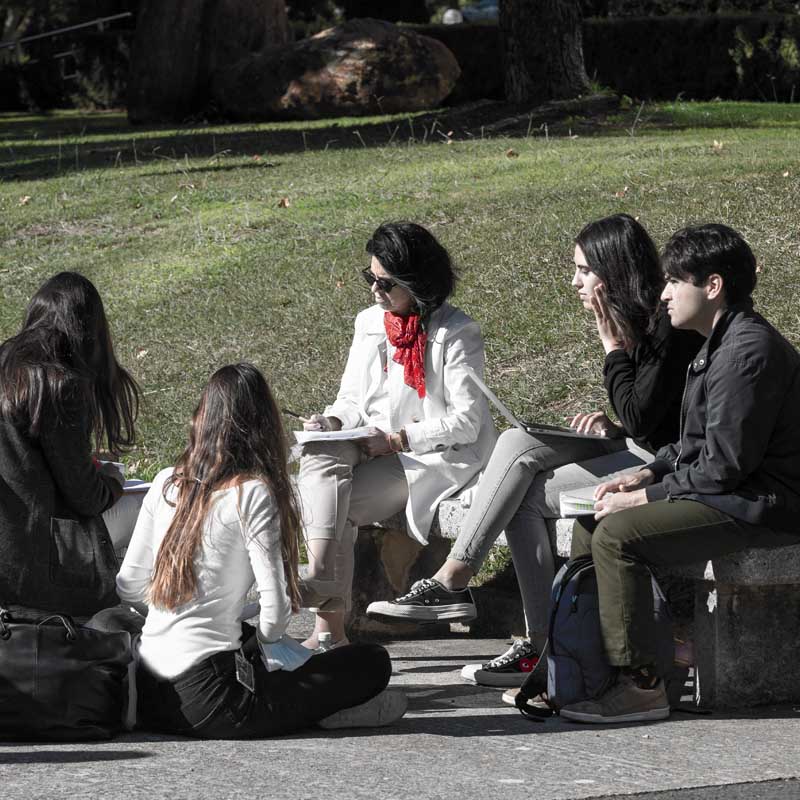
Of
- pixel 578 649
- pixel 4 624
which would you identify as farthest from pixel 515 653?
pixel 4 624

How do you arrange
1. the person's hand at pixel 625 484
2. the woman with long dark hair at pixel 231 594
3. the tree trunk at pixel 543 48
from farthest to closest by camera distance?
the tree trunk at pixel 543 48
the person's hand at pixel 625 484
the woman with long dark hair at pixel 231 594

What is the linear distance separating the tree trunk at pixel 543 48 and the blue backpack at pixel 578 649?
12722mm

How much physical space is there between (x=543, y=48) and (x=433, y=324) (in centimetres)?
1157

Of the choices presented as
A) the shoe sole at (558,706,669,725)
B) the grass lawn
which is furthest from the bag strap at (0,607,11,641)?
the grass lawn

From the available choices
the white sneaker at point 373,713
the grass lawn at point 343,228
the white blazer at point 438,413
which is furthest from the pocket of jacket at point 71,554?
the grass lawn at point 343,228

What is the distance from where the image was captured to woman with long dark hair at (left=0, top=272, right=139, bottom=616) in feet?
14.1

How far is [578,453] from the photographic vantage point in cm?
505

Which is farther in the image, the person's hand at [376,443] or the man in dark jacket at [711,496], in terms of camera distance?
the person's hand at [376,443]

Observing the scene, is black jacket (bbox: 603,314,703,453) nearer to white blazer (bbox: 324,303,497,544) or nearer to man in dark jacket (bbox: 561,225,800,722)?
man in dark jacket (bbox: 561,225,800,722)

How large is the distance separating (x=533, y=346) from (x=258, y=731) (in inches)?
171

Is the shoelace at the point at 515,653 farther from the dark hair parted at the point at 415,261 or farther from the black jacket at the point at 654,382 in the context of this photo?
the dark hair parted at the point at 415,261

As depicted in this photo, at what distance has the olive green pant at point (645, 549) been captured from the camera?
171 inches

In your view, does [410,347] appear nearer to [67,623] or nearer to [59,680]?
[67,623]

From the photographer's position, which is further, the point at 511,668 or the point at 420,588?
the point at 420,588
